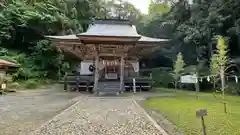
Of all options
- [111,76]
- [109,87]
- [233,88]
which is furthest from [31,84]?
[233,88]

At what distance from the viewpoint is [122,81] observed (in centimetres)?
1694

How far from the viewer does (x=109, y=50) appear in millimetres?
17594

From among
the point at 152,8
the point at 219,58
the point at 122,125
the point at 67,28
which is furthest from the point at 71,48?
the point at 152,8

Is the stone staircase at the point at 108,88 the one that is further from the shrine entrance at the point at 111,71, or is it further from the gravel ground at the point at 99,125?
the gravel ground at the point at 99,125

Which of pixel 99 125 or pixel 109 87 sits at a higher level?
pixel 109 87

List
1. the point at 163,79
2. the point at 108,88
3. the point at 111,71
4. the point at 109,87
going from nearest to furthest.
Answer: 1. the point at 108,88
2. the point at 109,87
3. the point at 111,71
4. the point at 163,79

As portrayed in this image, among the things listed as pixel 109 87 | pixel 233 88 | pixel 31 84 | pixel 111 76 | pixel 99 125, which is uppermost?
pixel 111 76

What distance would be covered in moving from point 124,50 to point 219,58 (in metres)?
7.33

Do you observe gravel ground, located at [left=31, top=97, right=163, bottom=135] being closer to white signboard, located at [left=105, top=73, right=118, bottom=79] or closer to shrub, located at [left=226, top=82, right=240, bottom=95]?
shrub, located at [left=226, top=82, right=240, bottom=95]

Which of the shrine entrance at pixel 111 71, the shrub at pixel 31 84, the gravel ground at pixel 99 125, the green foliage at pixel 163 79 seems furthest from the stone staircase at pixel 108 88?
the green foliage at pixel 163 79

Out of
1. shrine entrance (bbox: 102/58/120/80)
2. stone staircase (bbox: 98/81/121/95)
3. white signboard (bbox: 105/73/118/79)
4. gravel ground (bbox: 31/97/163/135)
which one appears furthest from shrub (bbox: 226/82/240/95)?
gravel ground (bbox: 31/97/163/135)

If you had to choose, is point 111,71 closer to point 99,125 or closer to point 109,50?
point 109,50

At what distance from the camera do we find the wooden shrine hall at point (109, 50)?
15641 millimetres

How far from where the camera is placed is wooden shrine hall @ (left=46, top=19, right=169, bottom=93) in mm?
15641
